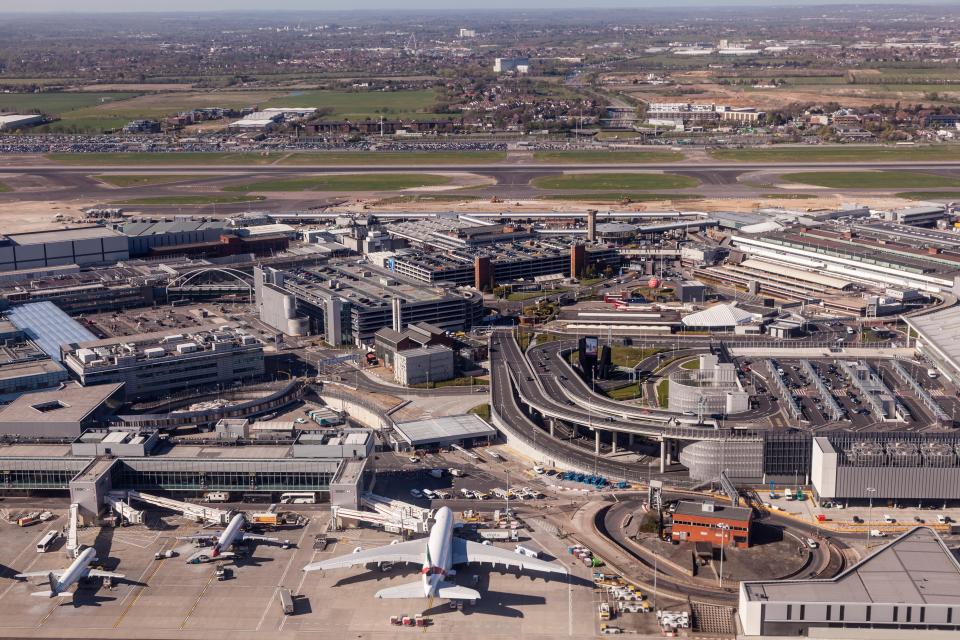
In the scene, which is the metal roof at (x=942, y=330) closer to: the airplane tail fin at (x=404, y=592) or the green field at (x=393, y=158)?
the airplane tail fin at (x=404, y=592)

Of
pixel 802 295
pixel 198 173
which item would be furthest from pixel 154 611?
pixel 198 173

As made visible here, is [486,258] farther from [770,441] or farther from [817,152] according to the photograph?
[817,152]

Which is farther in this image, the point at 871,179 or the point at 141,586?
the point at 871,179

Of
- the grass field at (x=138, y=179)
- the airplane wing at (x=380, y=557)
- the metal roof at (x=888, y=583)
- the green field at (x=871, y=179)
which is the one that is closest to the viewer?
the metal roof at (x=888, y=583)

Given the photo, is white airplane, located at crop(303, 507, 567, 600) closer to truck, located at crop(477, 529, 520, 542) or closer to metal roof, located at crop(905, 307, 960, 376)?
truck, located at crop(477, 529, 520, 542)

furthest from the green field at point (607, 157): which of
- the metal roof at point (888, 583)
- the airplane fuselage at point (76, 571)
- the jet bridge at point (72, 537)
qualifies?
the airplane fuselage at point (76, 571)

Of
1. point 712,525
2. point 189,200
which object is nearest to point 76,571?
point 712,525

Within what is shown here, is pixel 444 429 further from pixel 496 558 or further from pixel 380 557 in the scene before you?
pixel 496 558

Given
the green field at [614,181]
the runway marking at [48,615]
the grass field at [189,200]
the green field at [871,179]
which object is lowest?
the runway marking at [48,615]
